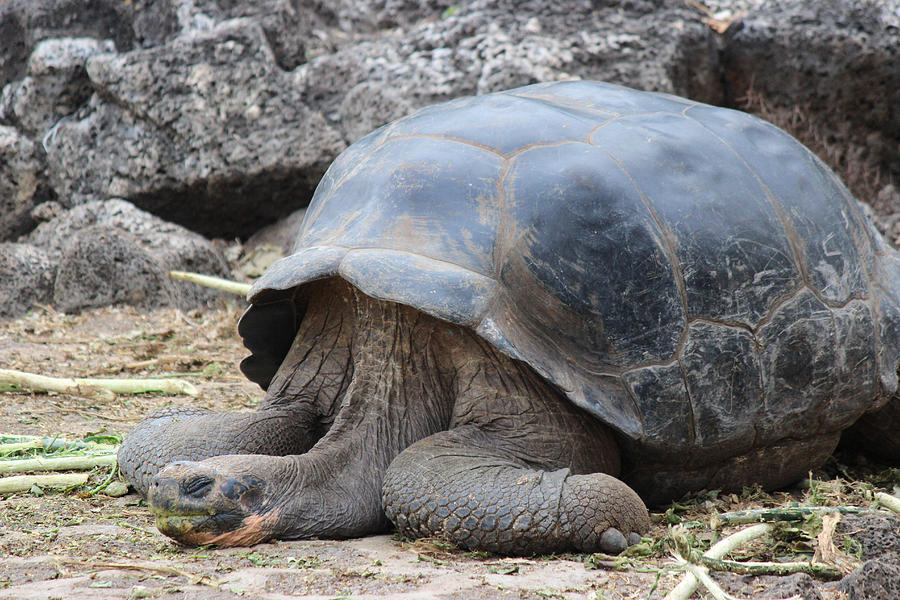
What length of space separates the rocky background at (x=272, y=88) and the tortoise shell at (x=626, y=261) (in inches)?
125

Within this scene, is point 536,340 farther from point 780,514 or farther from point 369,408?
point 780,514

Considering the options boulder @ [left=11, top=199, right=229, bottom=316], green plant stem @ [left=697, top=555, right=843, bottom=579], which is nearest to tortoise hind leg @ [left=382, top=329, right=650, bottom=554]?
green plant stem @ [left=697, top=555, right=843, bottom=579]

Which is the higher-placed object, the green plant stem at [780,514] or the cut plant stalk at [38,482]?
the green plant stem at [780,514]

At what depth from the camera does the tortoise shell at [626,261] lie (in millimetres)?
2393

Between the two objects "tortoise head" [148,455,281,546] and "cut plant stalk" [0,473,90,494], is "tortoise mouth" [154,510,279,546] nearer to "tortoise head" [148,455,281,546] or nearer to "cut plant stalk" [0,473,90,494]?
"tortoise head" [148,455,281,546]

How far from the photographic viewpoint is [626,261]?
2467mm

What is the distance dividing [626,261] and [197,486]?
3.95 feet

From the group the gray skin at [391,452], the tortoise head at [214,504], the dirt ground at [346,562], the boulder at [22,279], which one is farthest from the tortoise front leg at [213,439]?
the boulder at [22,279]

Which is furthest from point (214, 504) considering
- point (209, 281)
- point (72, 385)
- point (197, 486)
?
point (209, 281)

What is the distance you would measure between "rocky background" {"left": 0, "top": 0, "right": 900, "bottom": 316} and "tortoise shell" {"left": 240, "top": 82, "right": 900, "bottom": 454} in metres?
3.18

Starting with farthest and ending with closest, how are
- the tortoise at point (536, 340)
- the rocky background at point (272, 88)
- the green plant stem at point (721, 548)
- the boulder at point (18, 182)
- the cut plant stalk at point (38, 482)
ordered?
the boulder at point (18, 182)
the rocky background at point (272, 88)
the cut plant stalk at point (38, 482)
the tortoise at point (536, 340)
the green plant stem at point (721, 548)

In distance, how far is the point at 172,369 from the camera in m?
4.68

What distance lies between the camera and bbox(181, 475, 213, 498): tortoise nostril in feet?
7.15

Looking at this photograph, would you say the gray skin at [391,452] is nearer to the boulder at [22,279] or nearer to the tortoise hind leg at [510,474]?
the tortoise hind leg at [510,474]
